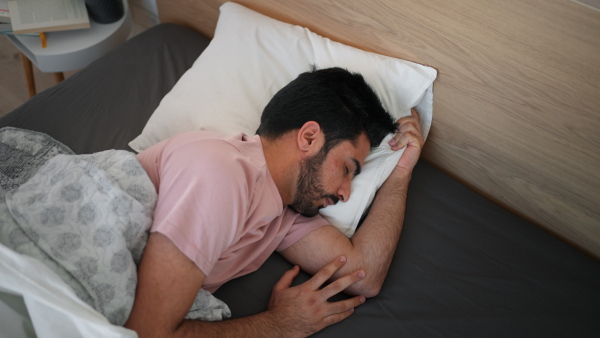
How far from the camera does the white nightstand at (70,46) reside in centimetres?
163

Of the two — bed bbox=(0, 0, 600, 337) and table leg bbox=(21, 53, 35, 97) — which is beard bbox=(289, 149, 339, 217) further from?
table leg bbox=(21, 53, 35, 97)

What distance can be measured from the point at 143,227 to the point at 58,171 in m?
0.22

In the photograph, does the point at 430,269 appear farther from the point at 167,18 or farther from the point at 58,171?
the point at 167,18

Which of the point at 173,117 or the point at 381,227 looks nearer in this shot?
the point at 381,227

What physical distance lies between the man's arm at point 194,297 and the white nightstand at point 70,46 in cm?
103

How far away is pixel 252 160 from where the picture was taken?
1074 mm

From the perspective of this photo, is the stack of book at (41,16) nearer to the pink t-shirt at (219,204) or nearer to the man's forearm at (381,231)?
the pink t-shirt at (219,204)

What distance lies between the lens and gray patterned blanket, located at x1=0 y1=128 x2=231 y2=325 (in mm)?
875

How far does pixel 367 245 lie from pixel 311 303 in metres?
0.21

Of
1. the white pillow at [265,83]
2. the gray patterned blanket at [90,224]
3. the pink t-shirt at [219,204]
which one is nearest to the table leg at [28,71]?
the white pillow at [265,83]

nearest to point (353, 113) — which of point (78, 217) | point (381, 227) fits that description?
point (381, 227)

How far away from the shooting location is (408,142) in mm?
1342

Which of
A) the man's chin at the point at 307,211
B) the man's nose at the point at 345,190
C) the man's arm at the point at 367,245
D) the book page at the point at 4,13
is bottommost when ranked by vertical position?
the man's arm at the point at 367,245

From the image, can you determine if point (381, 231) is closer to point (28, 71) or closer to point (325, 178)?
point (325, 178)
